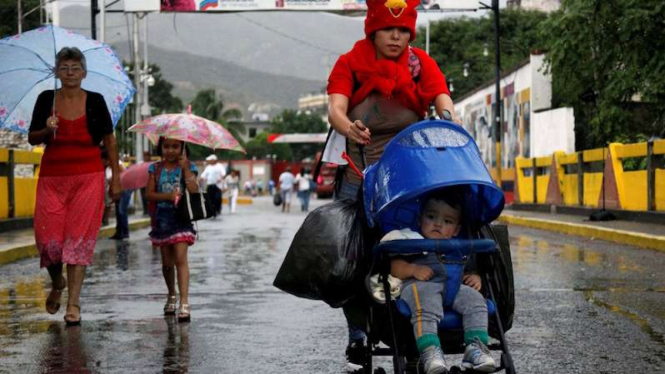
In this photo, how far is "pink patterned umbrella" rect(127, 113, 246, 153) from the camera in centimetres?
910

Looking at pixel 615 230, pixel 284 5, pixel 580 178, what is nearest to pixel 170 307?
pixel 615 230

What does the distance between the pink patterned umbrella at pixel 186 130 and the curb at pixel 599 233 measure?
7795 mm

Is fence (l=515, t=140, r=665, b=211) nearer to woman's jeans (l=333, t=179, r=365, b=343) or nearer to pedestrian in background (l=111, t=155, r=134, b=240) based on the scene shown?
pedestrian in background (l=111, t=155, r=134, b=240)

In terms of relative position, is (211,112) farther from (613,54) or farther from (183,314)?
(183,314)

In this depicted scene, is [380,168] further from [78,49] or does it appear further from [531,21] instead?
[531,21]

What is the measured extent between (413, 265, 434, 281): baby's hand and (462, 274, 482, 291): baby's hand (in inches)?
8.1

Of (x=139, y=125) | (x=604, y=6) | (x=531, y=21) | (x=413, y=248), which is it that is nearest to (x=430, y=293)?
(x=413, y=248)

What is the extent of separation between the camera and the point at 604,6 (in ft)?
88.0

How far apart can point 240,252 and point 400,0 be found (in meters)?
10.9

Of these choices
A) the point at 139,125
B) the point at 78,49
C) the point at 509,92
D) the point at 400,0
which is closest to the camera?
the point at 400,0

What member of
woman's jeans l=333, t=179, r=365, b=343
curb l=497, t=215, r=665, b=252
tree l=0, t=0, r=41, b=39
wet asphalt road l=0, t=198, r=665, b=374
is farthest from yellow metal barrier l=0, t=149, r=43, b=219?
tree l=0, t=0, r=41, b=39

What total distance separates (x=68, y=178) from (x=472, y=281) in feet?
13.4

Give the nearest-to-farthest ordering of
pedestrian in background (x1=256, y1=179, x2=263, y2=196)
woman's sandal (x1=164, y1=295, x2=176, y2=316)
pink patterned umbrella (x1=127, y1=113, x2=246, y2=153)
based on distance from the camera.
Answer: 1. woman's sandal (x1=164, y1=295, x2=176, y2=316)
2. pink patterned umbrella (x1=127, y1=113, x2=246, y2=153)
3. pedestrian in background (x1=256, y1=179, x2=263, y2=196)

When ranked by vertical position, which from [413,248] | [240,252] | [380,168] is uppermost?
[380,168]
